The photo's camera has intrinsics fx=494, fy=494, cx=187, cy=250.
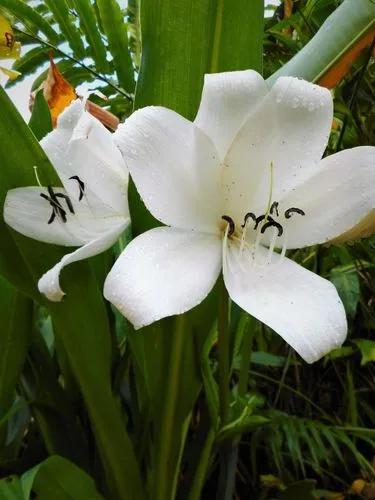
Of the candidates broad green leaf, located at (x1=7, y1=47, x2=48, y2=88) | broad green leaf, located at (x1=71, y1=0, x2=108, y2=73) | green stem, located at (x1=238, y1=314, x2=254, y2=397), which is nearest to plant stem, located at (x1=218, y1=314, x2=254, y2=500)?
green stem, located at (x1=238, y1=314, x2=254, y2=397)

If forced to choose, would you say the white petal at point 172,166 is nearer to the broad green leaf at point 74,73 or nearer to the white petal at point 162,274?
the white petal at point 162,274

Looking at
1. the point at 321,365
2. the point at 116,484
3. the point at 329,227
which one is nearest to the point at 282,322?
the point at 329,227

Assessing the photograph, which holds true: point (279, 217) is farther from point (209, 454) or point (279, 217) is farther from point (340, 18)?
point (209, 454)

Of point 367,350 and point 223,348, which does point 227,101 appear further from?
point 367,350

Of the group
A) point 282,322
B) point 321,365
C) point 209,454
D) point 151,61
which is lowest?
point 321,365

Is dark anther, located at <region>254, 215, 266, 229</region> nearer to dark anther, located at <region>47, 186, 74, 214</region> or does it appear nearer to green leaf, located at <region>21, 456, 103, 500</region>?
dark anther, located at <region>47, 186, 74, 214</region>

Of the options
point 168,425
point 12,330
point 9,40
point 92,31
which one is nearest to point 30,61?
point 92,31
